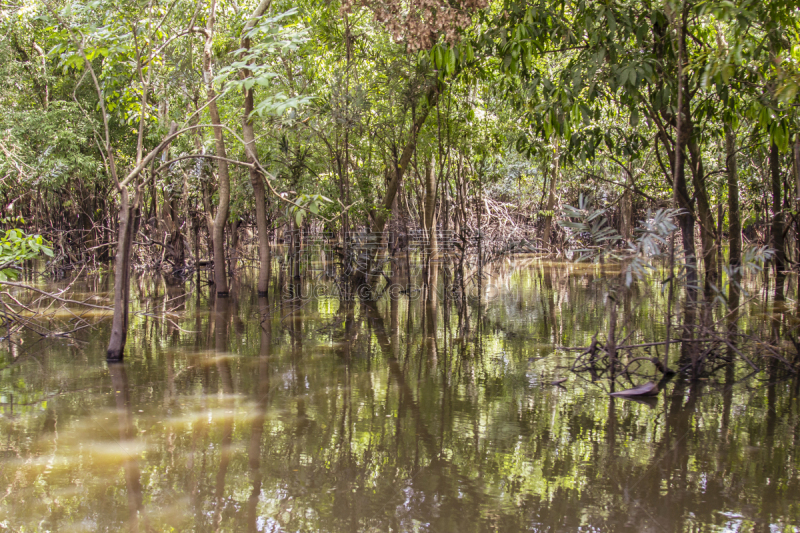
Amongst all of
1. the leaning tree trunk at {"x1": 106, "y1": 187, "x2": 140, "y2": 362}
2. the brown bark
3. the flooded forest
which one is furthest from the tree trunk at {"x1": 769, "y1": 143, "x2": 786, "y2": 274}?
the leaning tree trunk at {"x1": 106, "y1": 187, "x2": 140, "y2": 362}

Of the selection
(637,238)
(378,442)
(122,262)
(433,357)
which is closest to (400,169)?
(433,357)

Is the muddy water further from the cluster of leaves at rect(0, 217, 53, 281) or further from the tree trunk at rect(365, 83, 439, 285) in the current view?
the tree trunk at rect(365, 83, 439, 285)

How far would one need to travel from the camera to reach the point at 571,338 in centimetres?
709

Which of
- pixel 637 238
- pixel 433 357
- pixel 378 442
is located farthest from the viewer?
pixel 433 357

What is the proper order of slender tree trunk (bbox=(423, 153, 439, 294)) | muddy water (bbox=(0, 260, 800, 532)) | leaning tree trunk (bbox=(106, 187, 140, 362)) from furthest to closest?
slender tree trunk (bbox=(423, 153, 439, 294)) → leaning tree trunk (bbox=(106, 187, 140, 362)) → muddy water (bbox=(0, 260, 800, 532))

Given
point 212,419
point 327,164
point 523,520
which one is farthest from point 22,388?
point 327,164

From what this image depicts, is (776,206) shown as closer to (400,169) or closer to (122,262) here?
(400,169)

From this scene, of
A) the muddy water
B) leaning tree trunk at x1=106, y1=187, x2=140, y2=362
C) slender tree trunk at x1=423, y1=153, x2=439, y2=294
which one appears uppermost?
slender tree trunk at x1=423, y1=153, x2=439, y2=294

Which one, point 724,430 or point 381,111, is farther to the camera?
point 381,111

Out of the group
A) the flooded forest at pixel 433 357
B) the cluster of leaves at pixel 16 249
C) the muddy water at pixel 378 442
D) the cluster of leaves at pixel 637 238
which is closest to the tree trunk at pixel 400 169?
the flooded forest at pixel 433 357

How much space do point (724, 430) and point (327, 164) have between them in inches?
442

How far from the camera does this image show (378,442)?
4031 mm

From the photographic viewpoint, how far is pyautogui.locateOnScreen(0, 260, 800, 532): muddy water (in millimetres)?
3074

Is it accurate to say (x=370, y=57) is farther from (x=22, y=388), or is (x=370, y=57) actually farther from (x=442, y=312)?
(x=22, y=388)
